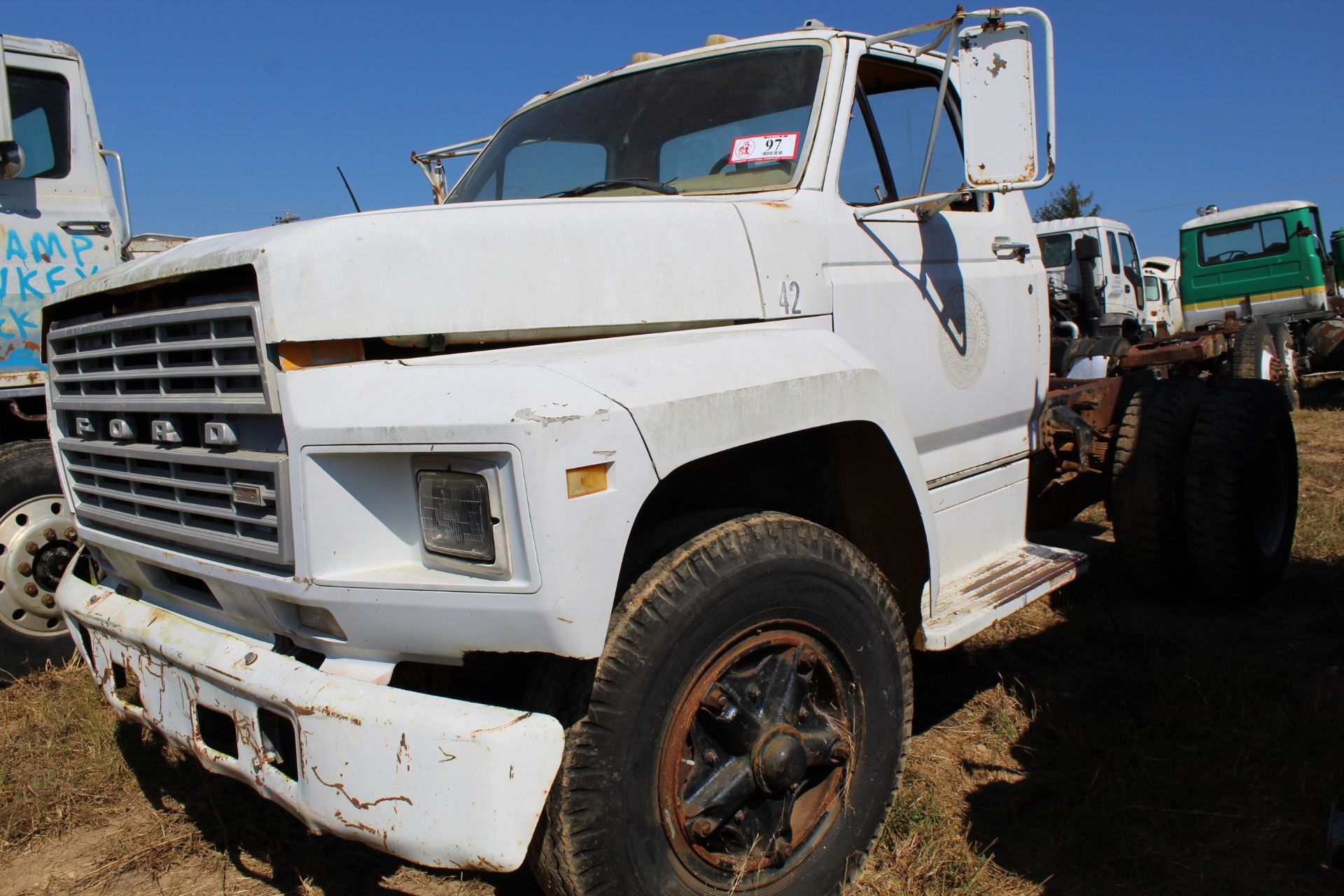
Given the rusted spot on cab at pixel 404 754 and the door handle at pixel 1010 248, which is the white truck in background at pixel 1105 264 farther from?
the rusted spot on cab at pixel 404 754

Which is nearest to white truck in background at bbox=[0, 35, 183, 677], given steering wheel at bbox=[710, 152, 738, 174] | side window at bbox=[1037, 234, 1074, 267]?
steering wheel at bbox=[710, 152, 738, 174]

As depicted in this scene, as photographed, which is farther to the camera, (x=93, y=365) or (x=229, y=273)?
(x=93, y=365)

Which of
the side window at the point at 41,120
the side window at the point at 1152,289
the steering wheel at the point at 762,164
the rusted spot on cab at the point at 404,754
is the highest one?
the side window at the point at 41,120

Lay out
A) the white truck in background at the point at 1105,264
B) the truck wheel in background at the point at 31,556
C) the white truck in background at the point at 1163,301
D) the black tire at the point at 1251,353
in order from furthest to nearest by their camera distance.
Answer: the white truck in background at the point at 1163,301 → the white truck in background at the point at 1105,264 → the black tire at the point at 1251,353 → the truck wheel in background at the point at 31,556

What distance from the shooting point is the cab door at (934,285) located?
2846 mm

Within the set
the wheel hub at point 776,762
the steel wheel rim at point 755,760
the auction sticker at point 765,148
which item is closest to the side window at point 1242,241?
the auction sticker at point 765,148

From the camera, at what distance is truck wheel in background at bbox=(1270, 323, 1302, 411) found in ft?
38.8

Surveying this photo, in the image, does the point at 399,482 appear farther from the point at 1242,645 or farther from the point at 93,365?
the point at 1242,645

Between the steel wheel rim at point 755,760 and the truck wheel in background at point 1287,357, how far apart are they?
11542 mm

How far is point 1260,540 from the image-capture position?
452 cm

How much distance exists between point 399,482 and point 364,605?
234 millimetres

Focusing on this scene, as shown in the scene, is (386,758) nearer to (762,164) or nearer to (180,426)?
(180,426)

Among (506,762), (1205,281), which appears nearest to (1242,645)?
(506,762)

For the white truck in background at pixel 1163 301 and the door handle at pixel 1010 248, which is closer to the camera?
the door handle at pixel 1010 248
